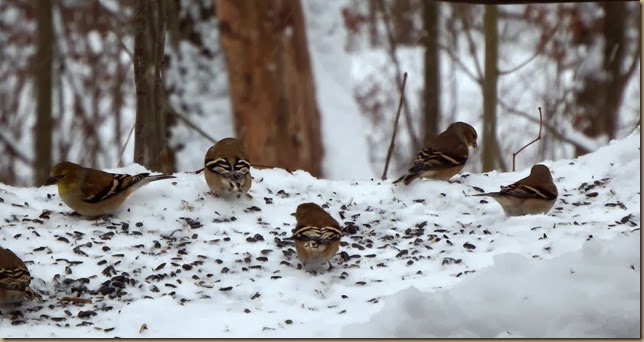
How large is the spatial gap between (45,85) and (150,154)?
7667 millimetres

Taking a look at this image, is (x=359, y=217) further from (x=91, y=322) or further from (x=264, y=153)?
(x=264, y=153)

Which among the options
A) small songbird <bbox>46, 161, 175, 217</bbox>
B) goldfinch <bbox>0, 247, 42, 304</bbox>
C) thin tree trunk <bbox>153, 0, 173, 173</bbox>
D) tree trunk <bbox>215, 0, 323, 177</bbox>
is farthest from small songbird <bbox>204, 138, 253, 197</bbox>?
tree trunk <bbox>215, 0, 323, 177</bbox>

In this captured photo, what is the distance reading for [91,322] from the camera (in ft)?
14.8

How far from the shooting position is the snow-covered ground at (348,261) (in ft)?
14.4

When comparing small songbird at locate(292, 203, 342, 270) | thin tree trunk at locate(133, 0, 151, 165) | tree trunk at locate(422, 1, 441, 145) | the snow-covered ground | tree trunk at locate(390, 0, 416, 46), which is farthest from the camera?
tree trunk at locate(390, 0, 416, 46)

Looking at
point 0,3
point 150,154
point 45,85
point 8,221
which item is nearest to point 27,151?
point 0,3

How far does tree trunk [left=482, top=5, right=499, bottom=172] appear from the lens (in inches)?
442

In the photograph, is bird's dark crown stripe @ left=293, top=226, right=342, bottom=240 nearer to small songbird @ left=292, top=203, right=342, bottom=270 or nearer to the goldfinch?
small songbird @ left=292, top=203, right=342, bottom=270

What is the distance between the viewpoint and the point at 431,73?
15938 millimetres

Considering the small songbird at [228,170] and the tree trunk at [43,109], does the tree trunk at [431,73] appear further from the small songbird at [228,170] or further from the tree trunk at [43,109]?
the small songbird at [228,170]

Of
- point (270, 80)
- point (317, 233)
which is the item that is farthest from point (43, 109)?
point (317, 233)

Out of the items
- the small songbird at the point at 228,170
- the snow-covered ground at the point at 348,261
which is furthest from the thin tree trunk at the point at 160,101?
the small songbird at the point at 228,170

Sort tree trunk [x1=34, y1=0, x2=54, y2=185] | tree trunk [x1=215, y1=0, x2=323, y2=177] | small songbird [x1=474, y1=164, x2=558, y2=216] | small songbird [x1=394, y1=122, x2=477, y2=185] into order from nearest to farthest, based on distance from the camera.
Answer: small songbird [x1=474, y1=164, x2=558, y2=216] → small songbird [x1=394, y1=122, x2=477, y2=185] → tree trunk [x1=215, y1=0, x2=323, y2=177] → tree trunk [x1=34, y1=0, x2=54, y2=185]

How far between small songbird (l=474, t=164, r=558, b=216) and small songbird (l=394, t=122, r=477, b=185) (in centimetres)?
77
